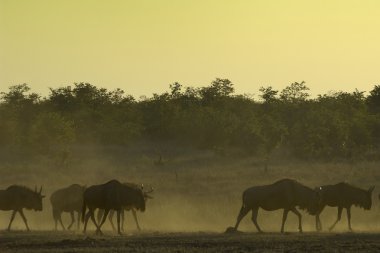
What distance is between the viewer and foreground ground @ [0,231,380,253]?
23.9 metres

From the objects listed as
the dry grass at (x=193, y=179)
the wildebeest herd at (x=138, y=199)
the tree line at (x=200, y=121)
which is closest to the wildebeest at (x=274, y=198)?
the wildebeest herd at (x=138, y=199)

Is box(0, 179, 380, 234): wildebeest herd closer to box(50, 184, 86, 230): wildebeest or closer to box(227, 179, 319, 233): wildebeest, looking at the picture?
box(227, 179, 319, 233): wildebeest

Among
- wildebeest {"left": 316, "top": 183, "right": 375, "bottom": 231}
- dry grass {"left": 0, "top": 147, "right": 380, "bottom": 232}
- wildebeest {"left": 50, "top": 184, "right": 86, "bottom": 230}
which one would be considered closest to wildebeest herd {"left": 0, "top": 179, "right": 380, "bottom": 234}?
wildebeest {"left": 316, "top": 183, "right": 375, "bottom": 231}

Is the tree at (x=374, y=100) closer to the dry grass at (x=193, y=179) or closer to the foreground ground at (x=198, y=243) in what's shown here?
the dry grass at (x=193, y=179)

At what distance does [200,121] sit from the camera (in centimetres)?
7294

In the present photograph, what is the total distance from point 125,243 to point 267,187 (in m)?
8.25

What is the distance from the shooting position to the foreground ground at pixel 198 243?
2391 cm

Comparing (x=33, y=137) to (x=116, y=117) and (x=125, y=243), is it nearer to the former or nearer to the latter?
(x=116, y=117)

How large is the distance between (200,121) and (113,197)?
134ft

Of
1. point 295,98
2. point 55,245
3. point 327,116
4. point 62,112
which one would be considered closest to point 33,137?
point 62,112

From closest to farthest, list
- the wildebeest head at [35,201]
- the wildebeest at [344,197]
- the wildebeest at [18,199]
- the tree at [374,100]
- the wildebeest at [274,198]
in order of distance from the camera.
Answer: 1. the wildebeest at [274,198]
2. the wildebeest at [18,199]
3. the wildebeest head at [35,201]
4. the wildebeest at [344,197]
5. the tree at [374,100]

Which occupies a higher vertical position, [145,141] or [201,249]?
[145,141]

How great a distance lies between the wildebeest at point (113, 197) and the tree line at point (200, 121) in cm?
3120

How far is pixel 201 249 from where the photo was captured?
23828 millimetres
